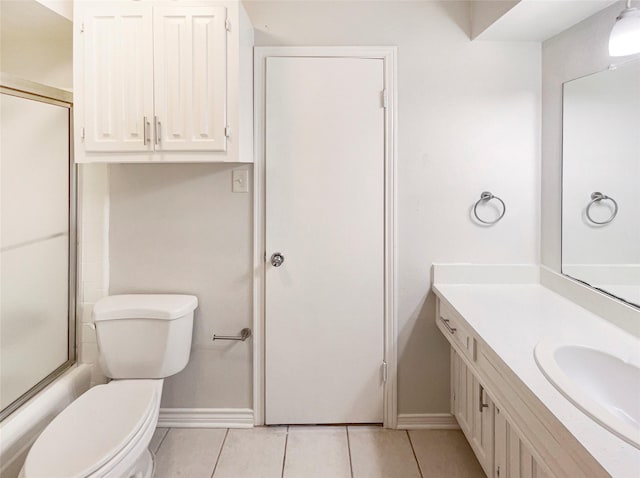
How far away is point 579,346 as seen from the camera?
137 cm

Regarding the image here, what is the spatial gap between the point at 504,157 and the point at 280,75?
119 centimetres

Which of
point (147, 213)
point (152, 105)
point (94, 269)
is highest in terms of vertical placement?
point (152, 105)

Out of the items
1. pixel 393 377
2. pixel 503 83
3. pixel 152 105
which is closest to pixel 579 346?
pixel 393 377

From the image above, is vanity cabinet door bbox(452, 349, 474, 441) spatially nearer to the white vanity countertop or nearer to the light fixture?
the white vanity countertop

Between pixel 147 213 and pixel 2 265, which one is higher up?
pixel 147 213

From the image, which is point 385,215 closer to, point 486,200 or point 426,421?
point 486,200

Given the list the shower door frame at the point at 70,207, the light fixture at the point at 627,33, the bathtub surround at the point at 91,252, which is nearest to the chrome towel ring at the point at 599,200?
the light fixture at the point at 627,33

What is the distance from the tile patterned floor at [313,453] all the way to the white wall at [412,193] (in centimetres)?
18

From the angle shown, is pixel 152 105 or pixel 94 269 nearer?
pixel 152 105

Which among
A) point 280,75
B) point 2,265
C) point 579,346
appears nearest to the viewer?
point 579,346

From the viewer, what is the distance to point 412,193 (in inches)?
88.3

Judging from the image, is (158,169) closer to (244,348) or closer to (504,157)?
(244,348)

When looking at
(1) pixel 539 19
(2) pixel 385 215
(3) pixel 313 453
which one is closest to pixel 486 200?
(2) pixel 385 215

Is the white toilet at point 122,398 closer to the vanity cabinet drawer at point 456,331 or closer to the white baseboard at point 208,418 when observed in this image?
the white baseboard at point 208,418
